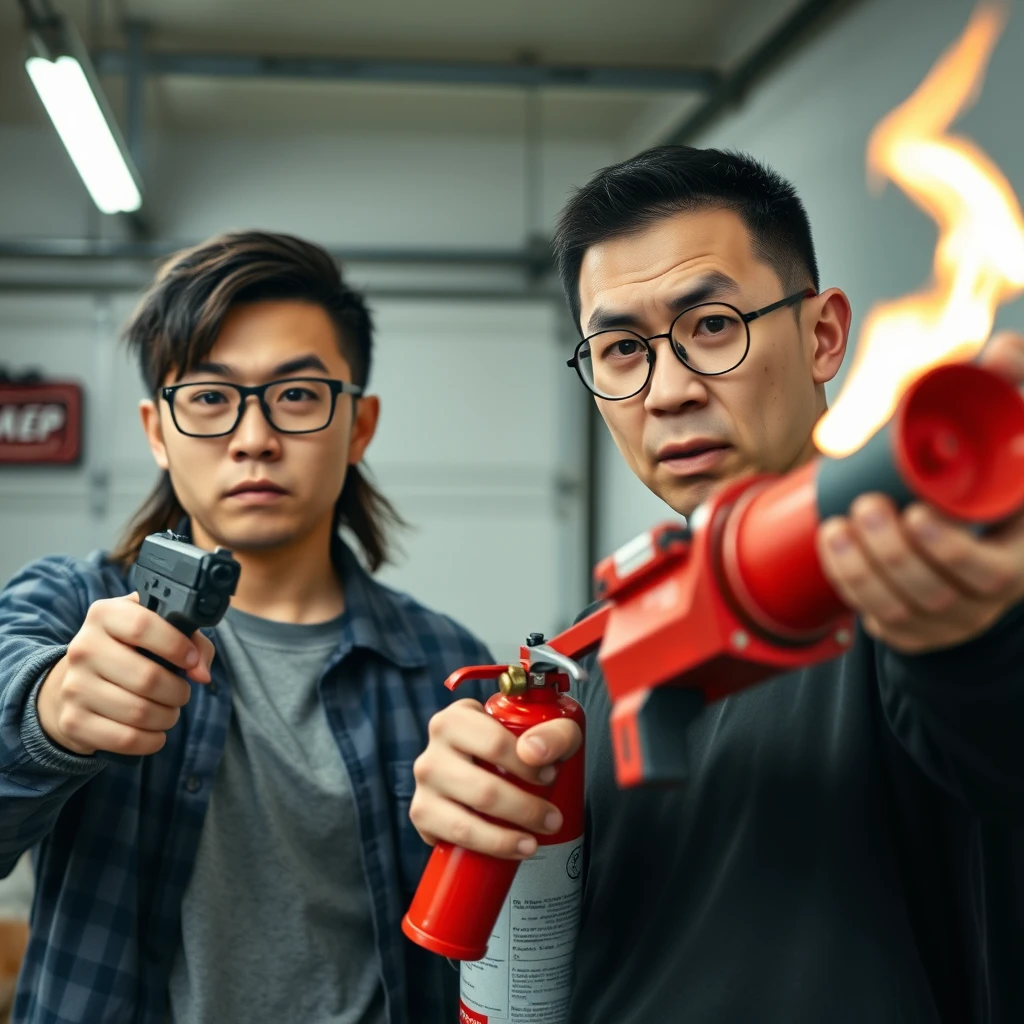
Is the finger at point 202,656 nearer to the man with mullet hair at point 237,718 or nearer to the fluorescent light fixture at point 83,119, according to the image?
the man with mullet hair at point 237,718

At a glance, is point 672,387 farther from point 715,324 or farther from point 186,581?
point 186,581

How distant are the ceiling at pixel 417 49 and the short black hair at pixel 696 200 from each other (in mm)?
2843

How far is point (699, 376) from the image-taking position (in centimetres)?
92

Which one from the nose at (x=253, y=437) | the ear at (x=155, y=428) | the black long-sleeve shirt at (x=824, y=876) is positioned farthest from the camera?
the ear at (x=155, y=428)

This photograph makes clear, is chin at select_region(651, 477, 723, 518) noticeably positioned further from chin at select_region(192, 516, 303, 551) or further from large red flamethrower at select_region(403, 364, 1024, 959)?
chin at select_region(192, 516, 303, 551)

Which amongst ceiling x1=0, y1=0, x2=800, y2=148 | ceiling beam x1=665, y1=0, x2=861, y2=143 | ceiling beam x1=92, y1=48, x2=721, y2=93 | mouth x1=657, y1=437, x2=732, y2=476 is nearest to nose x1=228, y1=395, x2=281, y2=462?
mouth x1=657, y1=437, x2=732, y2=476

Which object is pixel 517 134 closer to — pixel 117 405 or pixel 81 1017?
pixel 117 405

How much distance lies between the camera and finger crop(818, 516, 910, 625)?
510 millimetres

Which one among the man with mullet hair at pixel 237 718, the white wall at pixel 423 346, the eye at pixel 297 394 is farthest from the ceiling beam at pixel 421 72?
the eye at pixel 297 394

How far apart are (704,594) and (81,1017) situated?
3.10ft

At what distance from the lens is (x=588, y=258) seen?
1023mm

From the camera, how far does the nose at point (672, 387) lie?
905 millimetres

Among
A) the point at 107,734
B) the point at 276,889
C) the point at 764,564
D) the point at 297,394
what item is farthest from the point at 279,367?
the point at 764,564

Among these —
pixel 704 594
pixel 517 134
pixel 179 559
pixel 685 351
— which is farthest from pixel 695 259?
pixel 517 134
